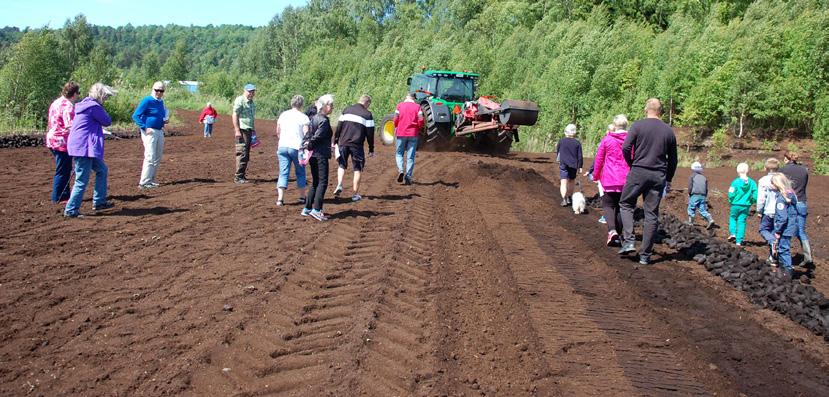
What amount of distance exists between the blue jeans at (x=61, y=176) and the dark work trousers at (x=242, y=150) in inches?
127

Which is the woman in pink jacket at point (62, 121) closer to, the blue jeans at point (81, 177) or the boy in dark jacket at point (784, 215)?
the blue jeans at point (81, 177)

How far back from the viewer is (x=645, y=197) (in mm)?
8523

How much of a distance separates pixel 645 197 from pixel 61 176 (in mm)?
7634

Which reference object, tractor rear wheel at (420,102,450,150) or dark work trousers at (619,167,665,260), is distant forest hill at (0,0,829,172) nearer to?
tractor rear wheel at (420,102,450,150)

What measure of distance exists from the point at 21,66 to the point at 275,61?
191ft

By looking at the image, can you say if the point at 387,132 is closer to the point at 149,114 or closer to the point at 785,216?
the point at 149,114

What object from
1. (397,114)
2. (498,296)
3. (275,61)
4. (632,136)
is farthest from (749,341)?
(275,61)

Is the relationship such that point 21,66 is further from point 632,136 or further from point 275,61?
point 275,61

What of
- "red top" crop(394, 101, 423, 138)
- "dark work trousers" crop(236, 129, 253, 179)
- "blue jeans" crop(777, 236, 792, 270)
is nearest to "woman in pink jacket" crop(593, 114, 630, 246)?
"blue jeans" crop(777, 236, 792, 270)

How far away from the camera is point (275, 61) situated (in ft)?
259

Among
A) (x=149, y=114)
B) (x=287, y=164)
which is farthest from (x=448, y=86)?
(x=287, y=164)

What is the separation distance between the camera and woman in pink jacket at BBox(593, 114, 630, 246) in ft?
29.8

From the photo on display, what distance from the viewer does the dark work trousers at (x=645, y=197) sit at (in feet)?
27.2

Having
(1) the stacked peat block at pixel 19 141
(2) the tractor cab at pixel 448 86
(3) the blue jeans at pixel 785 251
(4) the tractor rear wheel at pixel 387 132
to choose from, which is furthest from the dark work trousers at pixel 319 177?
(4) the tractor rear wheel at pixel 387 132
